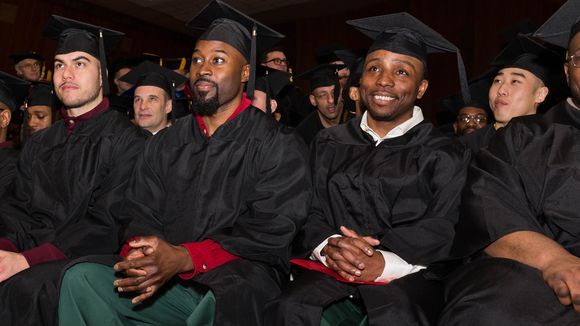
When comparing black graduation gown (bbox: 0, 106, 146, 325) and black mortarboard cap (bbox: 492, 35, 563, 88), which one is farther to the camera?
black mortarboard cap (bbox: 492, 35, 563, 88)

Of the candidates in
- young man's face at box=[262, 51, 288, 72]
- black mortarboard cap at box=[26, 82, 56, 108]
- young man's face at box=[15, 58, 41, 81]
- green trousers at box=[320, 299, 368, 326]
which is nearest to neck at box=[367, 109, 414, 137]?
green trousers at box=[320, 299, 368, 326]

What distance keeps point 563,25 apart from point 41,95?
14.2 feet

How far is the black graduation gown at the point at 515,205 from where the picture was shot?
2.09 meters

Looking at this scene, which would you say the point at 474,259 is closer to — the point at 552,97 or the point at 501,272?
the point at 501,272

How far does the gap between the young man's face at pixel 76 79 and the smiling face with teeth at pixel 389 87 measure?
1730 millimetres

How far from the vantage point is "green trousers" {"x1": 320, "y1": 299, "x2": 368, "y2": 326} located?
8.68ft

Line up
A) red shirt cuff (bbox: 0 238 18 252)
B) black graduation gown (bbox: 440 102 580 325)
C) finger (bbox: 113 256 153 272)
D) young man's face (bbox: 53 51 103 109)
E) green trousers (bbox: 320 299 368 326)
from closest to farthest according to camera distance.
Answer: black graduation gown (bbox: 440 102 580 325) → finger (bbox: 113 256 153 272) → green trousers (bbox: 320 299 368 326) → red shirt cuff (bbox: 0 238 18 252) → young man's face (bbox: 53 51 103 109)

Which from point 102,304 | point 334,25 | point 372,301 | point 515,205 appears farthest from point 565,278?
point 334,25

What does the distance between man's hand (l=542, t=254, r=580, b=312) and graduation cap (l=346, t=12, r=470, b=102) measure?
1.38 m

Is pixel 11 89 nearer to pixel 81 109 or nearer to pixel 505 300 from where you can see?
pixel 81 109

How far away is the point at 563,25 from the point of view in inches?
111

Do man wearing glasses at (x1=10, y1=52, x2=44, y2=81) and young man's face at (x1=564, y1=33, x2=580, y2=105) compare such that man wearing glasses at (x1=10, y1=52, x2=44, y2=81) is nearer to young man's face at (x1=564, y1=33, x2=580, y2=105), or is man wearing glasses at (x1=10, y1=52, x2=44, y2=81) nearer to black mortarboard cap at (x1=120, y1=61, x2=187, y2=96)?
black mortarboard cap at (x1=120, y1=61, x2=187, y2=96)

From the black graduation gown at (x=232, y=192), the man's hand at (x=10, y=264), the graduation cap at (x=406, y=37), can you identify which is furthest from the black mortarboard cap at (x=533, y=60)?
the man's hand at (x=10, y=264)

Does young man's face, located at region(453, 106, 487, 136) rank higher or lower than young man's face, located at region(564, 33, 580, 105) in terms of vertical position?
lower
